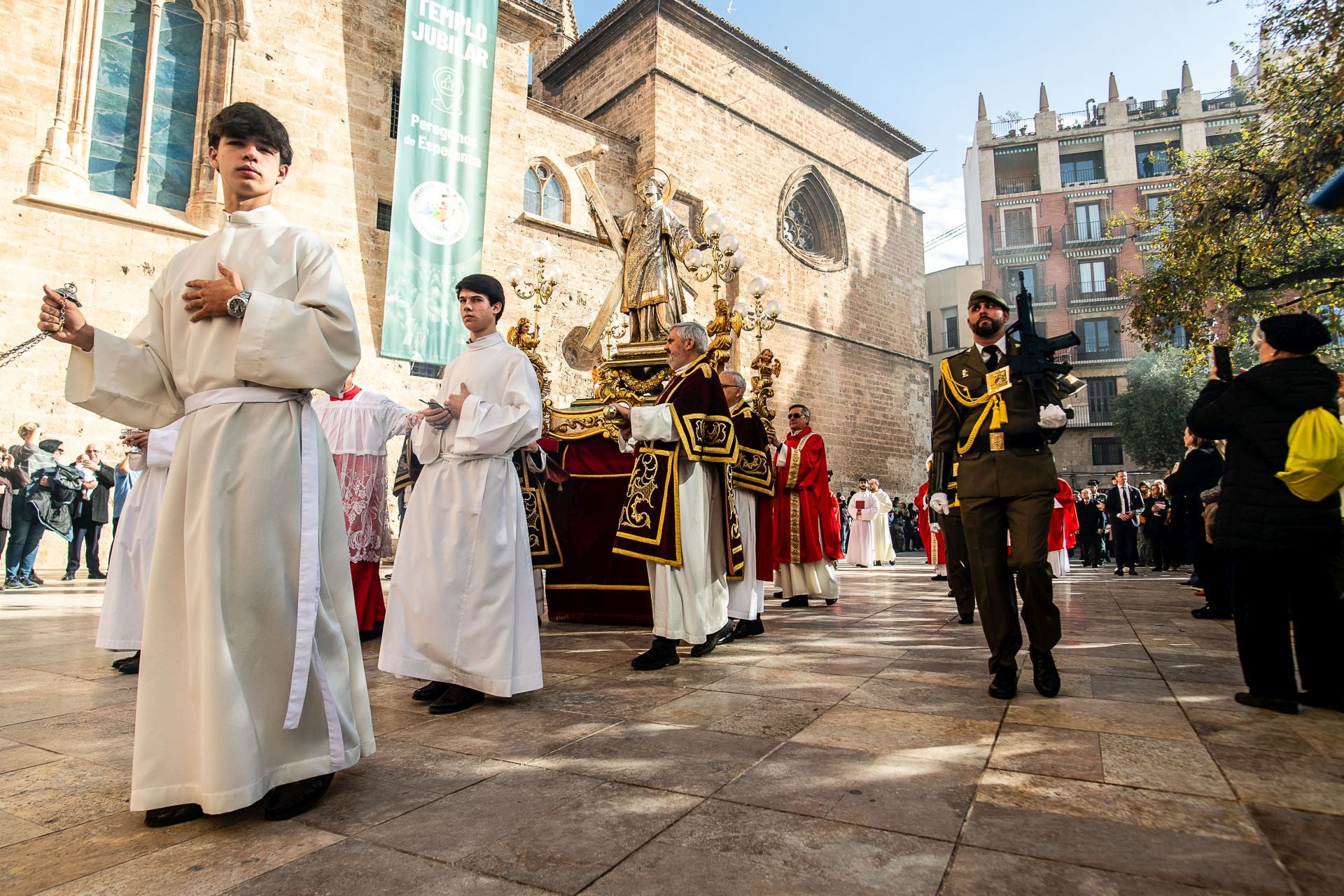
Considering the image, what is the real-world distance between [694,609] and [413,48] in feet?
41.4

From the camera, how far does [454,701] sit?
327cm

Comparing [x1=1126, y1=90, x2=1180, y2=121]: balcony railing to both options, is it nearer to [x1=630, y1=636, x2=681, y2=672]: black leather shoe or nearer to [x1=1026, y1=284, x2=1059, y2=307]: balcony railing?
[x1=1026, y1=284, x2=1059, y2=307]: balcony railing

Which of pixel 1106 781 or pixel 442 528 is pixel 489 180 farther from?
pixel 1106 781

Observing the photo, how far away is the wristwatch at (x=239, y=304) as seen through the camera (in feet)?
7.14

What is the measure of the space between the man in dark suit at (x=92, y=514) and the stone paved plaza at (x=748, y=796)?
22.7 ft

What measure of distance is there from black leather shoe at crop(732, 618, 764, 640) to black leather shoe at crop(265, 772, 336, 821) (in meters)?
3.43

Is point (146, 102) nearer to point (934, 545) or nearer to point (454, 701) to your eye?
point (454, 701)

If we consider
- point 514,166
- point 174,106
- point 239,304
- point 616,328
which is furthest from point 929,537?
point 174,106

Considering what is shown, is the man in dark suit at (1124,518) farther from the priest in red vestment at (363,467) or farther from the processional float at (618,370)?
the priest in red vestment at (363,467)

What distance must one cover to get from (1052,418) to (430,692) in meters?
3.02

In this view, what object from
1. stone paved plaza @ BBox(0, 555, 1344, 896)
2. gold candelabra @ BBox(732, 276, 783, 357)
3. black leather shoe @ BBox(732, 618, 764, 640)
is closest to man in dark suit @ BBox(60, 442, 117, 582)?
stone paved plaza @ BBox(0, 555, 1344, 896)

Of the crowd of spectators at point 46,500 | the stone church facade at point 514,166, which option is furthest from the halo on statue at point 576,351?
the crowd of spectators at point 46,500

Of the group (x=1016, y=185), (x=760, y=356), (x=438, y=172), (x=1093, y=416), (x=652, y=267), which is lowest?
(x=760, y=356)

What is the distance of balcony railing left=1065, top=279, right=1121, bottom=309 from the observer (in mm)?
35125
